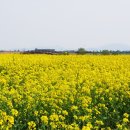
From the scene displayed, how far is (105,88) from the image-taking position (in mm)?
12969

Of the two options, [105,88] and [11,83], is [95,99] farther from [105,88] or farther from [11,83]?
[11,83]

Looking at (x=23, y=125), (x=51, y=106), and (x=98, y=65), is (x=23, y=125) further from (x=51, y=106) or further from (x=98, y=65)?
(x=98, y=65)

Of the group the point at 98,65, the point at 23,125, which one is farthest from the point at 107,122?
the point at 98,65

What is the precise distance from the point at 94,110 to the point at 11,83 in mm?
4627

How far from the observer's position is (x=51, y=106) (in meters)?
9.96

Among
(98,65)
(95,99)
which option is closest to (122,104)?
(95,99)

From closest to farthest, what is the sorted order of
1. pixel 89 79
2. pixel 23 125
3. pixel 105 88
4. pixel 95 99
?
pixel 23 125
pixel 95 99
pixel 105 88
pixel 89 79

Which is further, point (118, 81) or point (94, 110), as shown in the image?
point (118, 81)

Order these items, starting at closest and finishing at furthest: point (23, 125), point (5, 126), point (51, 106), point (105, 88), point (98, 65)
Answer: point (5, 126), point (23, 125), point (51, 106), point (105, 88), point (98, 65)

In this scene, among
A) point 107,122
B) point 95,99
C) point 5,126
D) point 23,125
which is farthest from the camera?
point 95,99

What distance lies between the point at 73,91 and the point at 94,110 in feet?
4.38

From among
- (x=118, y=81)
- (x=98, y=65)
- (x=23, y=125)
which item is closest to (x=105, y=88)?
(x=118, y=81)

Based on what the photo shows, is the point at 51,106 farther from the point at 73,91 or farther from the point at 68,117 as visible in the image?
the point at 73,91

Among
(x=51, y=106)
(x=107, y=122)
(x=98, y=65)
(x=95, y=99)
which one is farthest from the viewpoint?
(x=98, y=65)
